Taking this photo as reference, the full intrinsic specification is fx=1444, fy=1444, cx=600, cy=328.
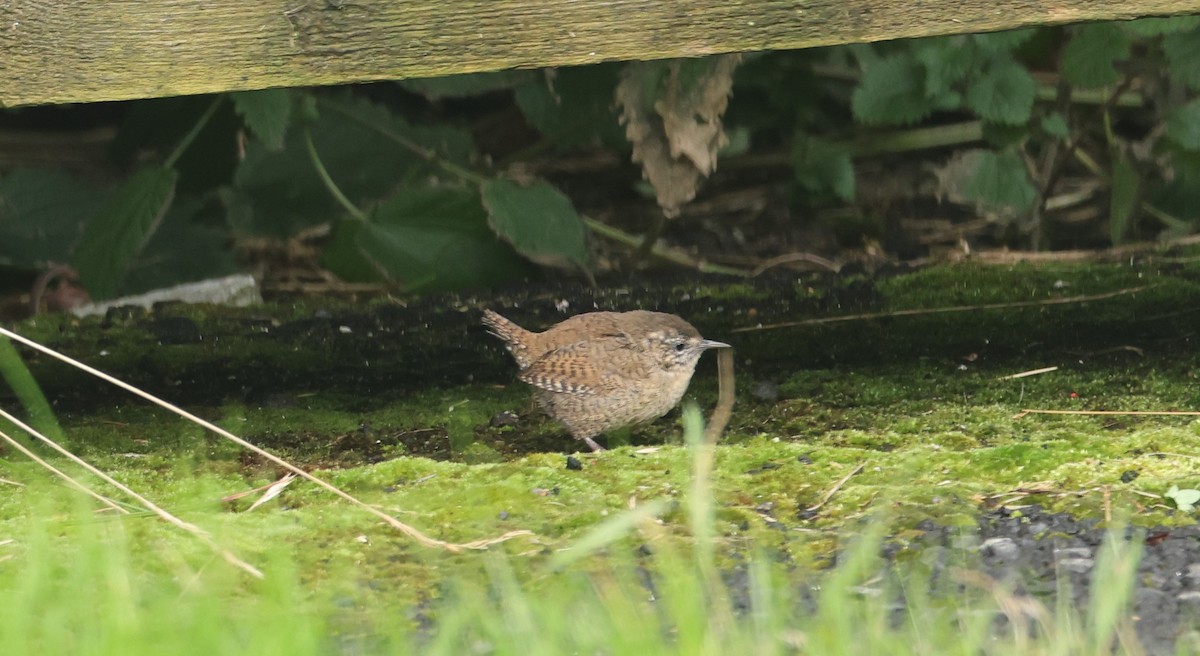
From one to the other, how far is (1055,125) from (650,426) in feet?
6.31

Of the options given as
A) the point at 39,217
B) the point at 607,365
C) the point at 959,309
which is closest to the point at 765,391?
the point at 607,365

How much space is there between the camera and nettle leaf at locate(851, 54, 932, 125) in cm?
524

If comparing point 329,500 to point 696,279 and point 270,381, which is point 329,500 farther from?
point 696,279

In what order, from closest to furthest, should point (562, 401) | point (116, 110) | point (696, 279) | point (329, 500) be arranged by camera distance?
point (329, 500) → point (562, 401) → point (696, 279) → point (116, 110)

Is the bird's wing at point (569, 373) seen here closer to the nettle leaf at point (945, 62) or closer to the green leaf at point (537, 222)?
the green leaf at point (537, 222)

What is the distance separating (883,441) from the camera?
3.92 metres

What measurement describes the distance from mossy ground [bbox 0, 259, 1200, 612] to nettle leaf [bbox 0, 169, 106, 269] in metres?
1.22

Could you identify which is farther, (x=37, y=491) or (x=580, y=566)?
(x=37, y=491)

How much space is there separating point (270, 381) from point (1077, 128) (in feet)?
11.3

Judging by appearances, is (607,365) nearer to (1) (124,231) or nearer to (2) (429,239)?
(2) (429,239)

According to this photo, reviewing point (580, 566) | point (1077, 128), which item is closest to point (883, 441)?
point (580, 566)

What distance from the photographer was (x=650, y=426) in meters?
5.01

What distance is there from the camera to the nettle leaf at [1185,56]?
15.4 feet

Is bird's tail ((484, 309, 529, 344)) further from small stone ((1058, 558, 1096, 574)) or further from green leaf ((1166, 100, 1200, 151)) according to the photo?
green leaf ((1166, 100, 1200, 151))
